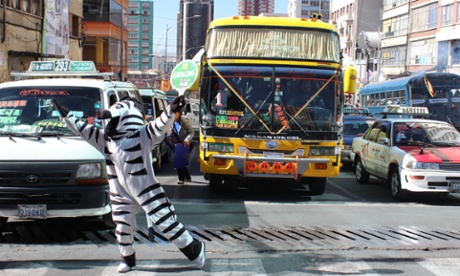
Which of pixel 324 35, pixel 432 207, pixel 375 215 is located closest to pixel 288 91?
pixel 324 35

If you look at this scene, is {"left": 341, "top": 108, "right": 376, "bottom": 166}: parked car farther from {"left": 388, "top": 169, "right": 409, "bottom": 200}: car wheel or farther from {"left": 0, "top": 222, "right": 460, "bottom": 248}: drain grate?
{"left": 0, "top": 222, "right": 460, "bottom": 248}: drain grate

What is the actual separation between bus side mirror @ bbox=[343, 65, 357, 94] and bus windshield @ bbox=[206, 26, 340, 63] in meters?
0.29

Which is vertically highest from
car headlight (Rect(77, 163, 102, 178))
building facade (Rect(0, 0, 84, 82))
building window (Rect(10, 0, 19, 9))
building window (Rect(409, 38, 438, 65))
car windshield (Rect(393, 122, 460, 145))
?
building window (Rect(409, 38, 438, 65))

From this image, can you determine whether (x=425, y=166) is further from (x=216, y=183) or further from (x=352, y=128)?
(x=352, y=128)

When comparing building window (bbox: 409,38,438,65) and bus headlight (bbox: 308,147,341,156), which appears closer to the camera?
bus headlight (bbox: 308,147,341,156)

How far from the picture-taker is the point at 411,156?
34.6 feet

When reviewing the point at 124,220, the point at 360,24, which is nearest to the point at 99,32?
the point at 360,24

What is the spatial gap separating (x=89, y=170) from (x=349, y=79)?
5.61m

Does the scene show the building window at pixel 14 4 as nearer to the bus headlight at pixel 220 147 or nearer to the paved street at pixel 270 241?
the paved street at pixel 270 241

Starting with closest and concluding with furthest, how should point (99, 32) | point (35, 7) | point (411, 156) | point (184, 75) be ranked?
point (184, 75) < point (411, 156) < point (35, 7) < point (99, 32)

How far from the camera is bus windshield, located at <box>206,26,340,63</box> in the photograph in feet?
33.6

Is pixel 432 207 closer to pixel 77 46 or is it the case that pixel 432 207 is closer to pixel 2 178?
pixel 2 178

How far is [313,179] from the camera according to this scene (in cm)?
1082

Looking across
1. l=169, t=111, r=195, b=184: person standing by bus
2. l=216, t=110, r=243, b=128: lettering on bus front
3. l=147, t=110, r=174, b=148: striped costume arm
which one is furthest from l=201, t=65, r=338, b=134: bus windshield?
l=147, t=110, r=174, b=148: striped costume arm
